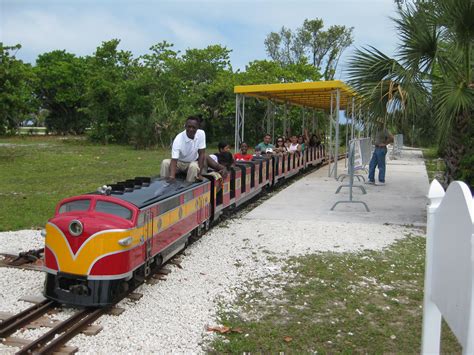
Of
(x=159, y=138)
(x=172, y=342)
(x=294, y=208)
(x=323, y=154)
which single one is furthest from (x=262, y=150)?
(x=159, y=138)

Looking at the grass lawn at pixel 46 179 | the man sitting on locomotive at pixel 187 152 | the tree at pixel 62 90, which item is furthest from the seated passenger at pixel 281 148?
the tree at pixel 62 90

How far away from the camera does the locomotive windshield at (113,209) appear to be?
5320 mm

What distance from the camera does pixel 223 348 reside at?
171 inches

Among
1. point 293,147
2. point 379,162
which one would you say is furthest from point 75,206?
point 293,147

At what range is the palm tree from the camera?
8.50 meters

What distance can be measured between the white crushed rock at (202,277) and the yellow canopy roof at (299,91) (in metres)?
5.48

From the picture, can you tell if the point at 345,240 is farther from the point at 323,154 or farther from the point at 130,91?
the point at 130,91

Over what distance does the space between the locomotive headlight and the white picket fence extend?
135 inches

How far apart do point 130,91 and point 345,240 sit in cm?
2802

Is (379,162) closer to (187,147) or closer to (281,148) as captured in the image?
(281,148)

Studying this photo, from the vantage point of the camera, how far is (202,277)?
6.26 m

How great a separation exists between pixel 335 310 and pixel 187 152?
3.95m

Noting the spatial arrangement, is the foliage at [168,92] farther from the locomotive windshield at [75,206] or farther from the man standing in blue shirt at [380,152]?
the locomotive windshield at [75,206]

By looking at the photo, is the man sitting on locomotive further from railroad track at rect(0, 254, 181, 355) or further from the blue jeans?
the blue jeans
